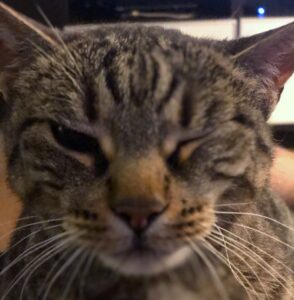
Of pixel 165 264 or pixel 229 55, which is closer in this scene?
pixel 165 264

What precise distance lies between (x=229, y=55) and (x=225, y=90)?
2.6 inches

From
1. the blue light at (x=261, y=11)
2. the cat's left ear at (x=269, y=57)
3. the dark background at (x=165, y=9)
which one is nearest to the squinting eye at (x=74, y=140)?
the cat's left ear at (x=269, y=57)

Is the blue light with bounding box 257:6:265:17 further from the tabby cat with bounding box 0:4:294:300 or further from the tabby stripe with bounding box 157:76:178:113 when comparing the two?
the tabby stripe with bounding box 157:76:178:113

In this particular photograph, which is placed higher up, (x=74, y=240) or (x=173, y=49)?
(x=173, y=49)

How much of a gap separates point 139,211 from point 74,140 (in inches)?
5.1

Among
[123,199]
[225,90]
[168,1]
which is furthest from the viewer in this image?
[168,1]

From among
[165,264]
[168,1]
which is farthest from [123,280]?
[168,1]

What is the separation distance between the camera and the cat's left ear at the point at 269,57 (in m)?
0.77

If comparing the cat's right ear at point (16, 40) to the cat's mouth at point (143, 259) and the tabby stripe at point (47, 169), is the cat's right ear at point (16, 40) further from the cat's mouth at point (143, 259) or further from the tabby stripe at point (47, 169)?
the cat's mouth at point (143, 259)

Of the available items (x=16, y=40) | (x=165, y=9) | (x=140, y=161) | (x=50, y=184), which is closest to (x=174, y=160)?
(x=140, y=161)

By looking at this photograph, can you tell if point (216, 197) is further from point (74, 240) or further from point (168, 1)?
point (168, 1)

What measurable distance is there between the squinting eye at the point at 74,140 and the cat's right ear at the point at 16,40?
5.0 inches

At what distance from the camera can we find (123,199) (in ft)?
2.04

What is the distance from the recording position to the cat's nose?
24.2 inches
